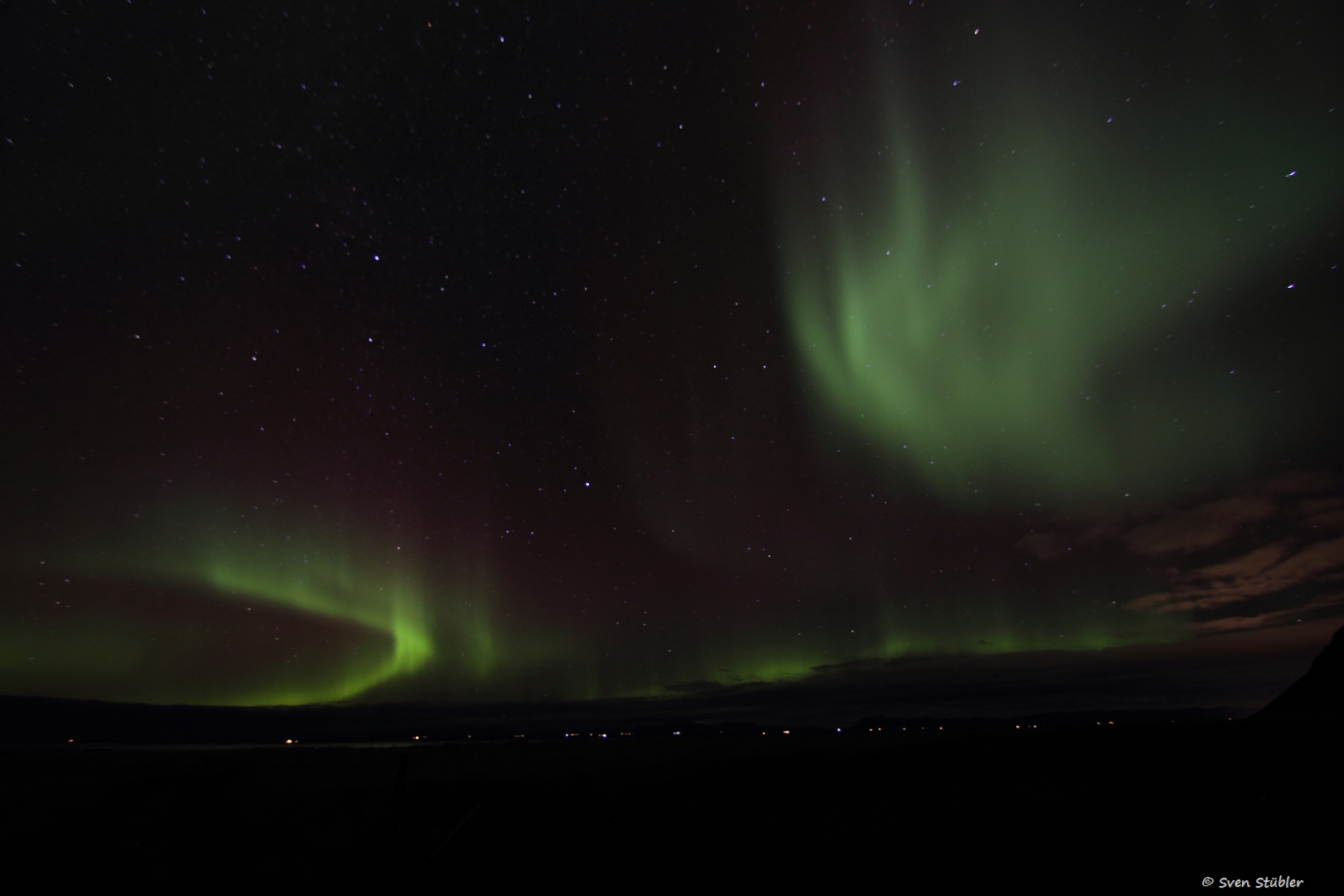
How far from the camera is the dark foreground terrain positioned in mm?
14438

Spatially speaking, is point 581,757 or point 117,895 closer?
point 117,895

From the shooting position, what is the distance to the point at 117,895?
14641 millimetres

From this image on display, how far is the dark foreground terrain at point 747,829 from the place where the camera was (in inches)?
568

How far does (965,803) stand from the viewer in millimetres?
21516

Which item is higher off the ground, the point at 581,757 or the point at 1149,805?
the point at 1149,805

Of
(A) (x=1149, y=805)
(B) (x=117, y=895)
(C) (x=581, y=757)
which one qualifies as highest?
(B) (x=117, y=895)

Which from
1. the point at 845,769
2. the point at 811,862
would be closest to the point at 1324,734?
the point at 845,769

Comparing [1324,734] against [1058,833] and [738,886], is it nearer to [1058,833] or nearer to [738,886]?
[1058,833]

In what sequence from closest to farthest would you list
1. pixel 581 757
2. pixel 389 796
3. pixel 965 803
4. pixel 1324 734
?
pixel 965 803, pixel 389 796, pixel 1324 734, pixel 581 757

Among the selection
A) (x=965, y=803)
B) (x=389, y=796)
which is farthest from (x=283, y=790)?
(x=965, y=803)

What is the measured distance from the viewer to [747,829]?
1894 cm

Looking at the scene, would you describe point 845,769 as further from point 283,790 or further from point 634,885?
point 283,790

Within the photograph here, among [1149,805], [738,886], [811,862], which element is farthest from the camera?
[1149,805]

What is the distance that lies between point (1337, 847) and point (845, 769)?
20239 millimetres
